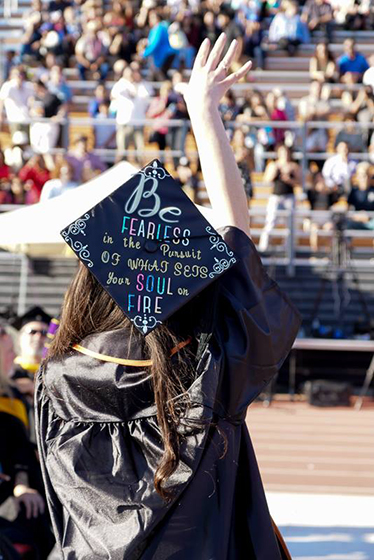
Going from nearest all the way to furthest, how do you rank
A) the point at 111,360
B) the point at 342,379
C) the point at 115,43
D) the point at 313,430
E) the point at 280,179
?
the point at 111,360
the point at 313,430
the point at 342,379
the point at 280,179
the point at 115,43

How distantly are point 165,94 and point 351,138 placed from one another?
306 centimetres

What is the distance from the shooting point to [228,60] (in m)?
2.65

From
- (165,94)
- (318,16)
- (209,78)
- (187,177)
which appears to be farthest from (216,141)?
(318,16)

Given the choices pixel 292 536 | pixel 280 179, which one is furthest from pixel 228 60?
pixel 280 179

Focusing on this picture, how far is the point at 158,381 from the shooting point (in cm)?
231

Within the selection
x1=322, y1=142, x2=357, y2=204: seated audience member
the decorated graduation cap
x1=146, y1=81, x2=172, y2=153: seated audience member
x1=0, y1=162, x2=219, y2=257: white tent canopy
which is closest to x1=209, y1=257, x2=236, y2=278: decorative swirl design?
the decorated graduation cap

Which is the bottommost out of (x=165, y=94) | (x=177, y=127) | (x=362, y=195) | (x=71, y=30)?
(x=362, y=195)

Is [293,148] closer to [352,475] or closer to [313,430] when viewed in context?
[313,430]

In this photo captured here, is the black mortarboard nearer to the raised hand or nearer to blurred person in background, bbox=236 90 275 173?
the raised hand

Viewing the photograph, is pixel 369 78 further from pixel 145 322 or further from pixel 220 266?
pixel 145 322

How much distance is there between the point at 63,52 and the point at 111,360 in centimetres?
1795

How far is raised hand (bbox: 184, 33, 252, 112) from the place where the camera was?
8.48ft

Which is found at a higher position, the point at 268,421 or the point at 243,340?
the point at 243,340

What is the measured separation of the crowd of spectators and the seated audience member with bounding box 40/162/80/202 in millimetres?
19
